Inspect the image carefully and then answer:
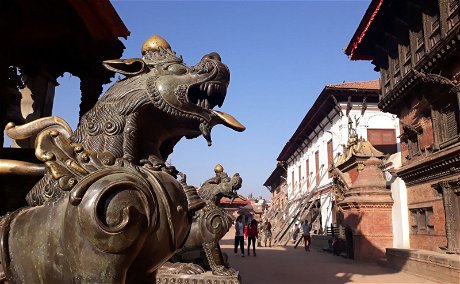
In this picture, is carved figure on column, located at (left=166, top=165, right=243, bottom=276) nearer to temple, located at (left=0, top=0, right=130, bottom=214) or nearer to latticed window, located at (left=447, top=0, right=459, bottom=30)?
temple, located at (left=0, top=0, right=130, bottom=214)

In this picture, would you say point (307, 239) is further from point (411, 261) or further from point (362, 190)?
point (411, 261)

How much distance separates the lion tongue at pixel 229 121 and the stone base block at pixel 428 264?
8217 mm

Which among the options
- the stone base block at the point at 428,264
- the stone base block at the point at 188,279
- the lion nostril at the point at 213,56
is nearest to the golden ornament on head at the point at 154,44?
the lion nostril at the point at 213,56

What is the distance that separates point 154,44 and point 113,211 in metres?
0.90

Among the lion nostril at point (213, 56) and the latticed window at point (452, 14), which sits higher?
the latticed window at point (452, 14)

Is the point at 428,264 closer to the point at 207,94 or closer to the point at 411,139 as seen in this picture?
the point at 411,139

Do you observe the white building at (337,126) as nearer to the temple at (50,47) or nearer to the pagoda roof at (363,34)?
the pagoda roof at (363,34)

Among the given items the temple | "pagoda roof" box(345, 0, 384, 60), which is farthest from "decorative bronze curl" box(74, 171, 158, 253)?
"pagoda roof" box(345, 0, 384, 60)

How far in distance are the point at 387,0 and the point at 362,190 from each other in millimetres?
6497

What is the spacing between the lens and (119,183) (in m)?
1.28

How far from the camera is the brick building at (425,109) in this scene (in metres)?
9.63

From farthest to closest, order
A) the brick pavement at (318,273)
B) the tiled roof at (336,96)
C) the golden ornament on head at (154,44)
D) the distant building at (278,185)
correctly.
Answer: the distant building at (278,185) < the tiled roof at (336,96) < the brick pavement at (318,273) < the golden ornament on head at (154,44)

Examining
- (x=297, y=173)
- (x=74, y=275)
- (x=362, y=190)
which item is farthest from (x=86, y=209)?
(x=297, y=173)

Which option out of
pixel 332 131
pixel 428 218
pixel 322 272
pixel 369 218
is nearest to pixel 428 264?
pixel 322 272
